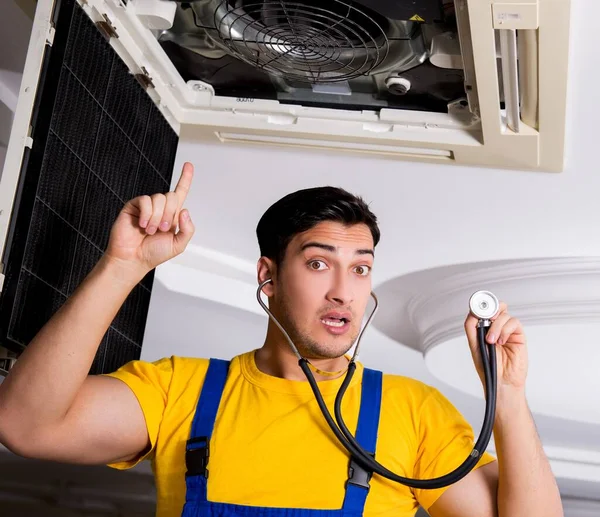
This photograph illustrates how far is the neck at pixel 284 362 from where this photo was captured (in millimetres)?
1783

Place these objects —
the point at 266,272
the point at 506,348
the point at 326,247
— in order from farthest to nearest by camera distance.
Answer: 1. the point at 266,272
2. the point at 326,247
3. the point at 506,348

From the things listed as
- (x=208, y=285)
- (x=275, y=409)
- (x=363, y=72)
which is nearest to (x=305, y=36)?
(x=363, y=72)

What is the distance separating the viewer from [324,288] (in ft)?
5.82

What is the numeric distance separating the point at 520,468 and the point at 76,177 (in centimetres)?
A: 111

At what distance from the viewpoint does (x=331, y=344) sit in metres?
1.72

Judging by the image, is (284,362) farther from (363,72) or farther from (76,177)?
(363,72)

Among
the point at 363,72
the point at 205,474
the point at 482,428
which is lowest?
the point at 205,474

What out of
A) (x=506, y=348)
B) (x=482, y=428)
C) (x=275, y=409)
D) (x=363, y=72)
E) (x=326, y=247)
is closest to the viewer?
(x=482, y=428)

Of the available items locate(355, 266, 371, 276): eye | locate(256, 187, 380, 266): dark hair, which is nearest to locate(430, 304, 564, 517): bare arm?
locate(355, 266, 371, 276): eye

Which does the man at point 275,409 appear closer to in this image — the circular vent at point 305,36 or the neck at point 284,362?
the neck at point 284,362

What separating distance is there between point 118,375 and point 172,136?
89 cm

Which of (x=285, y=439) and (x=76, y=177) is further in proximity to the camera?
(x=76, y=177)

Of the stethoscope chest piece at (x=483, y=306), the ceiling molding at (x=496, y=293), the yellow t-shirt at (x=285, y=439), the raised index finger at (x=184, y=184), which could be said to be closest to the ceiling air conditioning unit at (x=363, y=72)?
the raised index finger at (x=184, y=184)

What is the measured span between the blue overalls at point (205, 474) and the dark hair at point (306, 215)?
1.23 ft
